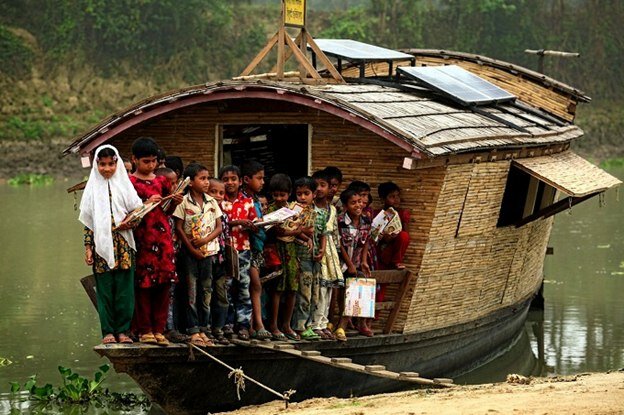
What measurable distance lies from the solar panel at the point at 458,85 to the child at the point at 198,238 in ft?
11.9

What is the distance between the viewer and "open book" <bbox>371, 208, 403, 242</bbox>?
9180 mm

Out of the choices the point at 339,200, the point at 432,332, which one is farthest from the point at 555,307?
the point at 339,200

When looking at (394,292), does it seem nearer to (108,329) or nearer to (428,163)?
(428,163)

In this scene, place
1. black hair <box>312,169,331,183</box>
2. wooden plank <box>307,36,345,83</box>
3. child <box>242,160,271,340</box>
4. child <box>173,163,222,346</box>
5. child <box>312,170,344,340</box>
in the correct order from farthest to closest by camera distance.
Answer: wooden plank <box>307,36,345,83</box>, black hair <box>312,169,331,183</box>, child <box>312,170,344,340</box>, child <box>242,160,271,340</box>, child <box>173,163,222,346</box>

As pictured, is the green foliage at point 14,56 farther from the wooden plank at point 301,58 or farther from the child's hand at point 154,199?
the child's hand at point 154,199

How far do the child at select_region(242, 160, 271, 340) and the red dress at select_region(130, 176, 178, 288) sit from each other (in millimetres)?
857

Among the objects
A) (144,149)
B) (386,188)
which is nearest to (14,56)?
(386,188)

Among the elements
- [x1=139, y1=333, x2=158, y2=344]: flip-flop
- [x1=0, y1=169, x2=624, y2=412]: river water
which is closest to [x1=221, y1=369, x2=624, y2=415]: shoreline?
[x1=139, y1=333, x2=158, y2=344]: flip-flop

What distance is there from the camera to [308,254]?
8.63 m

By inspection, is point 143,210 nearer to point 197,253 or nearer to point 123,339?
point 197,253

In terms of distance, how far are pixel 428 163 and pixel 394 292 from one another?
1080mm

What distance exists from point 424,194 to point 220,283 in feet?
6.46

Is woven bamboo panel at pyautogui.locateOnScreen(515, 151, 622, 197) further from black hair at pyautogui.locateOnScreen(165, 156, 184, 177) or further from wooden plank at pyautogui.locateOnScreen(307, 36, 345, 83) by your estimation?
black hair at pyautogui.locateOnScreen(165, 156, 184, 177)

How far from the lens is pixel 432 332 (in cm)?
994
